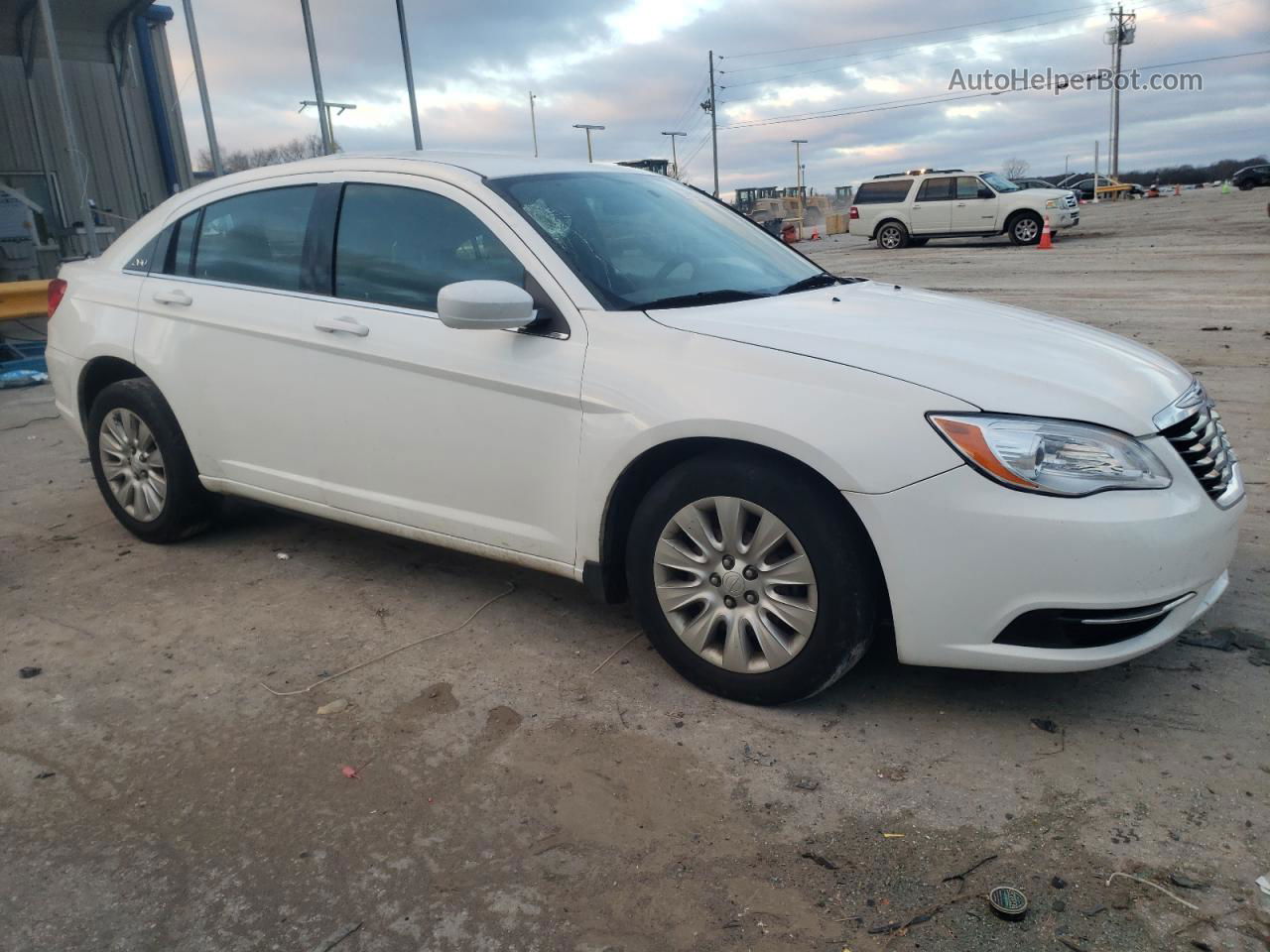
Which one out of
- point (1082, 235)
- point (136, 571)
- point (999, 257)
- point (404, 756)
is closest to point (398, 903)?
point (404, 756)

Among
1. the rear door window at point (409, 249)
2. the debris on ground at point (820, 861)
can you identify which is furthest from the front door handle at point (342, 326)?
the debris on ground at point (820, 861)

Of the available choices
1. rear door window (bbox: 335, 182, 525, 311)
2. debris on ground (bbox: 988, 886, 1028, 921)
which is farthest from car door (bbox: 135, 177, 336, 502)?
debris on ground (bbox: 988, 886, 1028, 921)

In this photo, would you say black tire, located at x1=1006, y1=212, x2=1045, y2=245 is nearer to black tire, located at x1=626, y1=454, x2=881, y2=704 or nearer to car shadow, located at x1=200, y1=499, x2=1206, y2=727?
car shadow, located at x1=200, y1=499, x2=1206, y2=727

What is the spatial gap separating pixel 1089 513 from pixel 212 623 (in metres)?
3.13

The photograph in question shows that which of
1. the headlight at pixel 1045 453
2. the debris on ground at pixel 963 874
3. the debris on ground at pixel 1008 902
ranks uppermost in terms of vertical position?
the headlight at pixel 1045 453

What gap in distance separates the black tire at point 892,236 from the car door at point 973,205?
4.60 ft

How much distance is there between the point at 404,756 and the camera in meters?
2.92

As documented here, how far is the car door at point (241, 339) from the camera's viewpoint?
3.96m

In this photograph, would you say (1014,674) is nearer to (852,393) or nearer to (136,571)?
(852,393)

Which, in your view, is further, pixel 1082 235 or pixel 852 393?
pixel 1082 235

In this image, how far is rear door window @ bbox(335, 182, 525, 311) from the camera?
3.51 metres

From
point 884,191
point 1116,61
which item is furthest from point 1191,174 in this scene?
point 884,191

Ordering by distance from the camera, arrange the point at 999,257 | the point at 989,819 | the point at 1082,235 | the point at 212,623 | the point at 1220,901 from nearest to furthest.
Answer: the point at 1220,901 < the point at 989,819 < the point at 212,623 < the point at 999,257 < the point at 1082,235

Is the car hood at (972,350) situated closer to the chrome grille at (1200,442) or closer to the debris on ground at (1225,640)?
the chrome grille at (1200,442)
